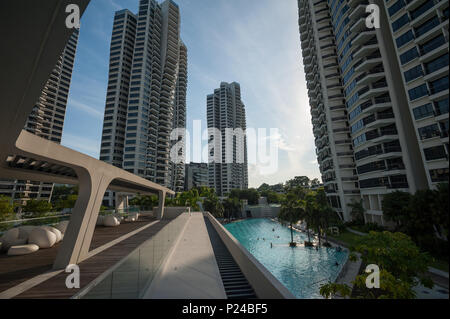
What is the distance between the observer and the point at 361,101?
31172 millimetres

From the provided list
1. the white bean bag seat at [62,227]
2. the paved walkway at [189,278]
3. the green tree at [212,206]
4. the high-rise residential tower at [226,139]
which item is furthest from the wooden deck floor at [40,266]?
the high-rise residential tower at [226,139]

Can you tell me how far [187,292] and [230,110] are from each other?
135927mm

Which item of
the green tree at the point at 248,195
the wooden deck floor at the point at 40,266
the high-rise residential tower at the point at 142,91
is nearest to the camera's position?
the wooden deck floor at the point at 40,266

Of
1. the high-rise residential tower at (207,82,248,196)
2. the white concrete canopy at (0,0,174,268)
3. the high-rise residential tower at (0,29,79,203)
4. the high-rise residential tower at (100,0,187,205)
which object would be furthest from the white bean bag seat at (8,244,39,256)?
the high-rise residential tower at (207,82,248,196)

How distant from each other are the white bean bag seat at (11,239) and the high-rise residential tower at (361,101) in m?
17.0

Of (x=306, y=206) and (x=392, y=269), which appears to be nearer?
(x=392, y=269)

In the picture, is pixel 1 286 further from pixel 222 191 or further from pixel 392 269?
pixel 222 191

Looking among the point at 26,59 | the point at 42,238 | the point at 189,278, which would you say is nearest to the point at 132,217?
the point at 42,238

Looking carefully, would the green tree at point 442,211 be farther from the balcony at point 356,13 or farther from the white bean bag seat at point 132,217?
the balcony at point 356,13

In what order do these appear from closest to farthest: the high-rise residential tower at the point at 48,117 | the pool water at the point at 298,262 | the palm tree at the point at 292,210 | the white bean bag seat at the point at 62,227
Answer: the white bean bag seat at the point at 62,227 < the pool water at the point at 298,262 < the palm tree at the point at 292,210 < the high-rise residential tower at the point at 48,117

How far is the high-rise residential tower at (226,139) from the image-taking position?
121438 mm

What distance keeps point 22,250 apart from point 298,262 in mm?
32572
